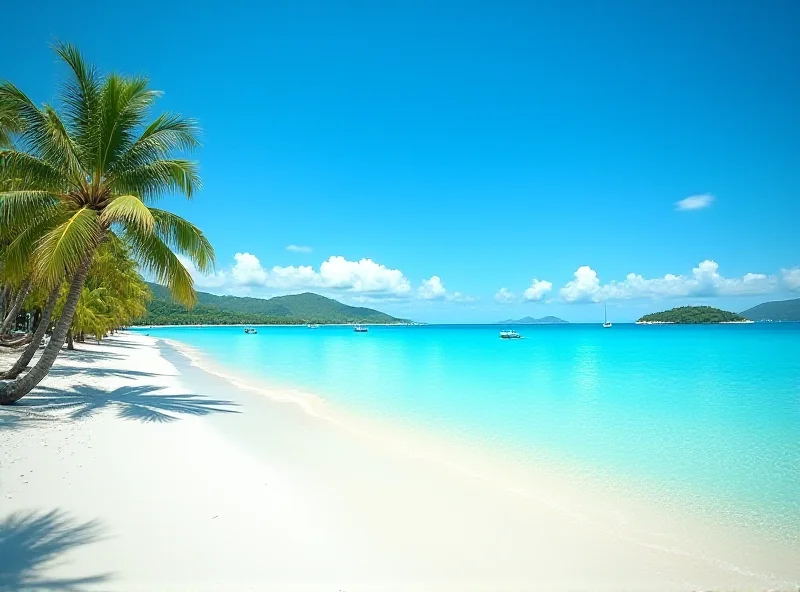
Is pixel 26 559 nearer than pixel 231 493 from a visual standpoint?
Yes

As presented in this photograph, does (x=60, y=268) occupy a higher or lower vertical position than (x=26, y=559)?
higher

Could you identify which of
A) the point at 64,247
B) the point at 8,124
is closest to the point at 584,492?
the point at 64,247

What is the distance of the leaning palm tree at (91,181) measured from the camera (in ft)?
27.4

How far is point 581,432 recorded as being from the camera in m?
10.1

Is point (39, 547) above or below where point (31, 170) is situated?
below

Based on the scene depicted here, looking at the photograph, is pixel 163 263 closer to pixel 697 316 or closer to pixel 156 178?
pixel 156 178

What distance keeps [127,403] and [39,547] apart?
7.79m

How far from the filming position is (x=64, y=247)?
739 cm

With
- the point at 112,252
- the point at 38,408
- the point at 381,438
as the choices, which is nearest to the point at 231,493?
the point at 381,438

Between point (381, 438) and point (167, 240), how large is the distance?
20.5 feet

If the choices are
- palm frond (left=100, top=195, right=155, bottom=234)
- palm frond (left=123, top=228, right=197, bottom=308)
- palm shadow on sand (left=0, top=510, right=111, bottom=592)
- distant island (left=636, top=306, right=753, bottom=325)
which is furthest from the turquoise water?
distant island (left=636, top=306, right=753, bottom=325)

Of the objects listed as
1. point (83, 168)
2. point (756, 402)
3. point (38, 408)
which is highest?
point (83, 168)

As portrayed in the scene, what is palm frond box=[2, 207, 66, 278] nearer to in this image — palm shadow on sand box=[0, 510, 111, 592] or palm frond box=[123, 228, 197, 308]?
palm frond box=[123, 228, 197, 308]

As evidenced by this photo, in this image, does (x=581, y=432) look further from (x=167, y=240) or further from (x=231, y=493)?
(x=167, y=240)
